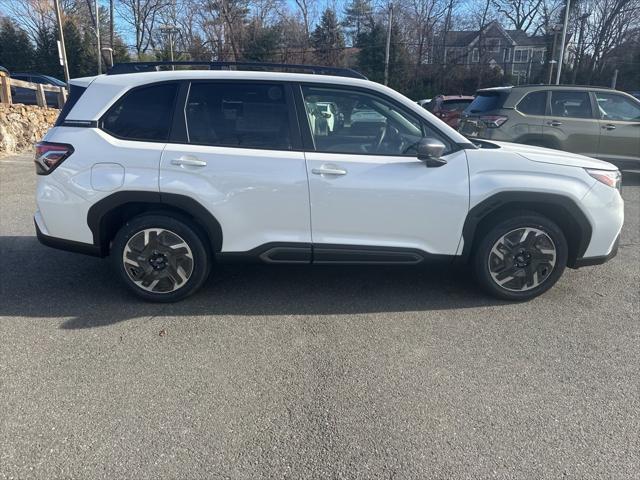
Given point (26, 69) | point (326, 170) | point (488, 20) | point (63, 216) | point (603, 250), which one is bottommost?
point (603, 250)

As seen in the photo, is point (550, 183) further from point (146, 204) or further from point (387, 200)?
point (146, 204)

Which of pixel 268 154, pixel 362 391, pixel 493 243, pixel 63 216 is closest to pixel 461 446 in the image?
pixel 362 391

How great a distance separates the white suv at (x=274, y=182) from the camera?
11.9 feet

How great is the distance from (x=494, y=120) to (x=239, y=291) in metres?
6.38

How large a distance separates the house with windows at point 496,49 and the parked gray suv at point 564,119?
38597 mm

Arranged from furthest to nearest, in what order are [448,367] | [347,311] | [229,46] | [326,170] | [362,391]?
[229,46], [347,311], [326,170], [448,367], [362,391]

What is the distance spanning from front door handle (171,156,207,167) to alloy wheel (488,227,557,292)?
240 cm

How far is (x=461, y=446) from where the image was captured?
94.3 inches

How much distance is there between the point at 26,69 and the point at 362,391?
167 feet

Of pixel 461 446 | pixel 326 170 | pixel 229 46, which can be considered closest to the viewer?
pixel 461 446

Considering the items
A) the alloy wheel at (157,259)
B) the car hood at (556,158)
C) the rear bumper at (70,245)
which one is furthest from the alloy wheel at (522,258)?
the rear bumper at (70,245)

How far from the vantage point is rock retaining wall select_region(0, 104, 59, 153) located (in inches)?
457

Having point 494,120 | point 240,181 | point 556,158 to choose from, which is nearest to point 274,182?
point 240,181

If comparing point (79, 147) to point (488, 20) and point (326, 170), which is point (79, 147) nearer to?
point (326, 170)
